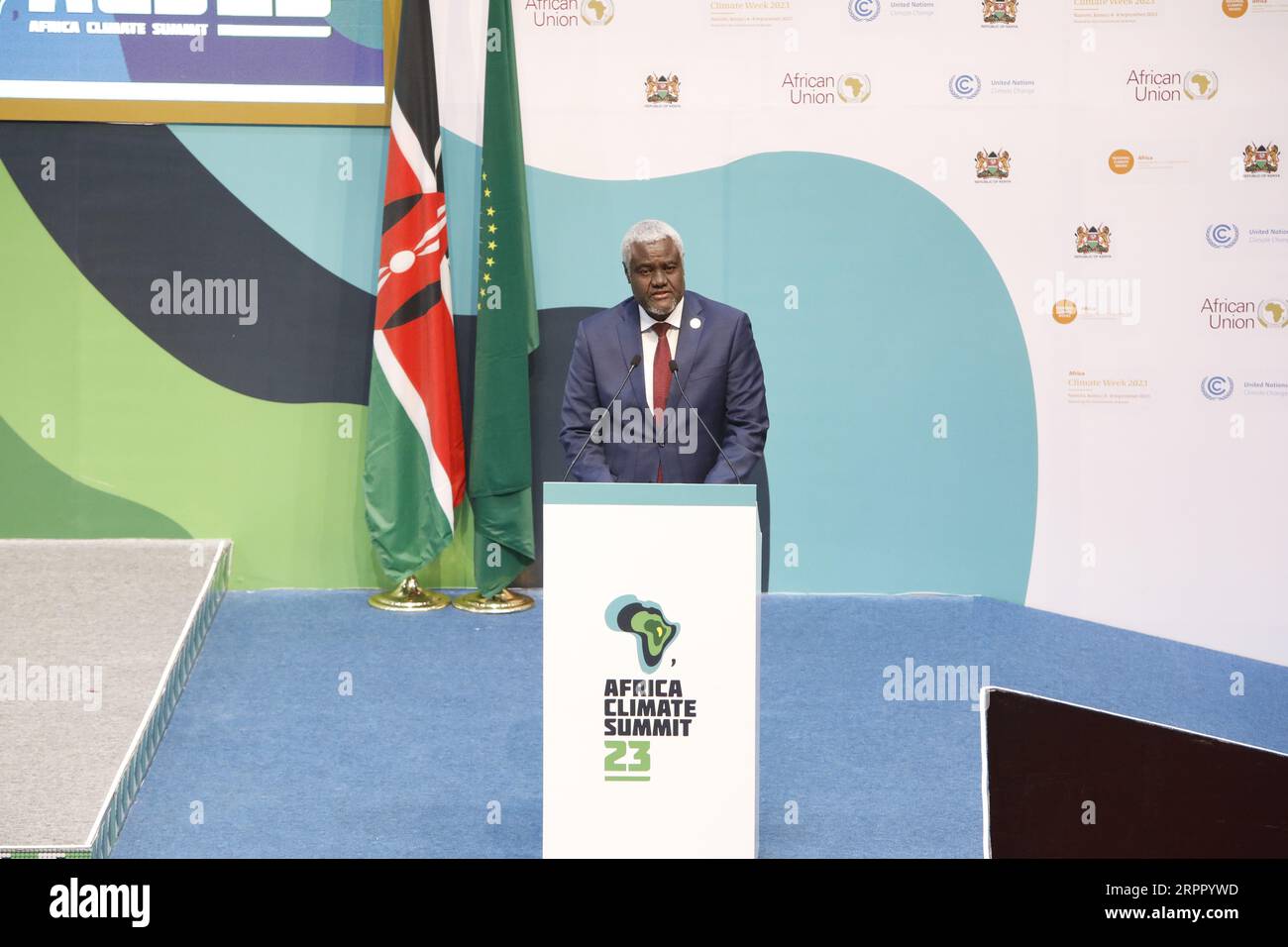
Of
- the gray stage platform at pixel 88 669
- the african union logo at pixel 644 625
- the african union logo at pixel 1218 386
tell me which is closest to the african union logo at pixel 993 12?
the african union logo at pixel 1218 386

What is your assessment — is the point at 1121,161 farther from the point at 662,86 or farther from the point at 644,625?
the point at 644,625

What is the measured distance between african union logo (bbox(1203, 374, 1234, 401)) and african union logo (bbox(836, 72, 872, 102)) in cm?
196

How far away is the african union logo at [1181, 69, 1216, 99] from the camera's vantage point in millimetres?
5883

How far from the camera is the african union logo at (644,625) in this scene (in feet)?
10.9

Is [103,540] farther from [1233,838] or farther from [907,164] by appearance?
[1233,838]

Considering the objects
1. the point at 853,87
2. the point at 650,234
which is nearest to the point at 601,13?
the point at 853,87

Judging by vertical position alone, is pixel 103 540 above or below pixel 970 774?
above

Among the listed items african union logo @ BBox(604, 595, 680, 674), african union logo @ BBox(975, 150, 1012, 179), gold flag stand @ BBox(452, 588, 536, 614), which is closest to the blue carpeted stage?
gold flag stand @ BBox(452, 588, 536, 614)

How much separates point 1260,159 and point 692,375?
10.3 feet

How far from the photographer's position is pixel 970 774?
4.29 meters

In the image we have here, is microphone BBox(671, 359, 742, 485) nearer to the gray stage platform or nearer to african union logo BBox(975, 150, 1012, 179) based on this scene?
the gray stage platform

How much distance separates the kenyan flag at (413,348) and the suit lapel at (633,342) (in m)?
1.56
